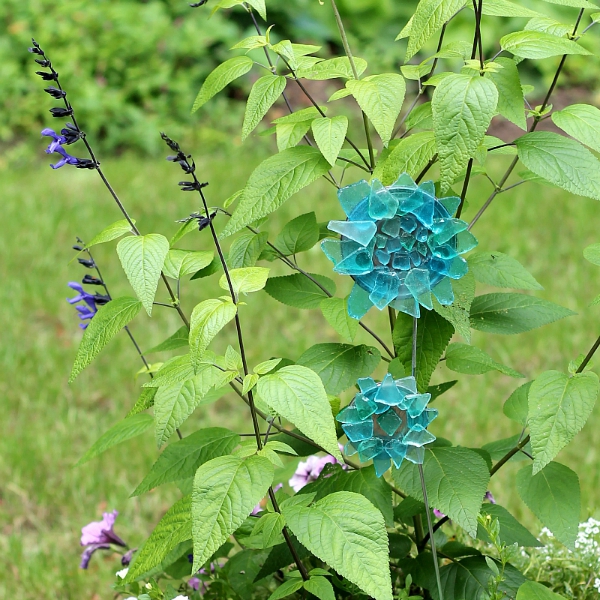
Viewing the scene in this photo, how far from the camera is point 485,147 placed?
1.59 meters

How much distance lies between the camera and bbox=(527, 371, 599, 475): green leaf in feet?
4.66

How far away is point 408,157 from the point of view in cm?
147

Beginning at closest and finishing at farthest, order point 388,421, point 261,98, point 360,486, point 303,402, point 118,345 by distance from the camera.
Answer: point 303,402 → point 388,421 → point 261,98 → point 360,486 → point 118,345

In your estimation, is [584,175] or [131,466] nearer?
[584,175]

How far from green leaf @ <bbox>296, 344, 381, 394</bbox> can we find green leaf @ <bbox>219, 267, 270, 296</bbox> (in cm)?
29

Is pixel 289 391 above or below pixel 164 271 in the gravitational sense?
below

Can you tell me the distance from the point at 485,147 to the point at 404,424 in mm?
536

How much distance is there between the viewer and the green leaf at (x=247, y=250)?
5.30ft

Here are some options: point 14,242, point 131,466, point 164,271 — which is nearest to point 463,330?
point 164,271

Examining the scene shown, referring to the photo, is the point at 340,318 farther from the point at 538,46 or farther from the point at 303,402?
the point at 538,46

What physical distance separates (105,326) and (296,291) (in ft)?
1.31

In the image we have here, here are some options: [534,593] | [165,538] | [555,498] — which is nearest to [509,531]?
[555,498]

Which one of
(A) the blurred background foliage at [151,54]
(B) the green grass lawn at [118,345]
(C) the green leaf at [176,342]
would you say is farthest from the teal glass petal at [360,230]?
(A) the blurred background foliage at [151,54]

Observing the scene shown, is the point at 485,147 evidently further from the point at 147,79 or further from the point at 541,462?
the point at 147,79
